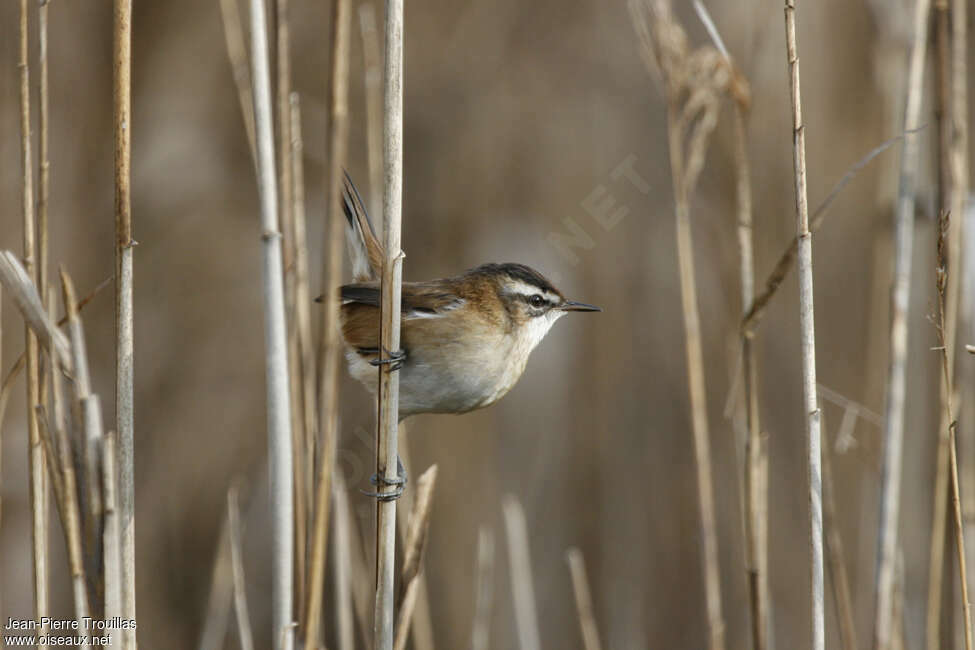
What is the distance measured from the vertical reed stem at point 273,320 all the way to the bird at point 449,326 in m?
0.80

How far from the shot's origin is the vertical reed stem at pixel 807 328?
173 centimetres

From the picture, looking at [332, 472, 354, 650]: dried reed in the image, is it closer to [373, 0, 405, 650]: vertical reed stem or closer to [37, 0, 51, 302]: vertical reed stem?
[373, 0, 405, 650]: vertical reed stem

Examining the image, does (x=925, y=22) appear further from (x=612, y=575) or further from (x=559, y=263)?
(x=612, y=575)

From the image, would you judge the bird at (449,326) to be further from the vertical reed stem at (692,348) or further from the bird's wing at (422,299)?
the vertical reed stem at (692,348)

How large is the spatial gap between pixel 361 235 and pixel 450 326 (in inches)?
15.0

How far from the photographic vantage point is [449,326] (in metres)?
2.48

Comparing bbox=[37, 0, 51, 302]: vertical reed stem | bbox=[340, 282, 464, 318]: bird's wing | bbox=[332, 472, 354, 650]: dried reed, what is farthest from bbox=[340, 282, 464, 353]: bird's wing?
bbox=[37, 0, 51, 302]: vertical reed stem

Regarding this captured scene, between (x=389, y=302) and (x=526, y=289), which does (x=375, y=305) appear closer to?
(x=526, y=289)

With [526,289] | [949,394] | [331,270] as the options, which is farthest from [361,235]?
[949,394]

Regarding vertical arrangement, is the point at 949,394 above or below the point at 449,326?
below

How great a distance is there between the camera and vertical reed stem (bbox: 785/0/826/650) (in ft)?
5.66

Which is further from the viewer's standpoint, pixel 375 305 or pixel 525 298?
pixel 525 298

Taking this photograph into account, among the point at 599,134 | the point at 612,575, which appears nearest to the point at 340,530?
the point at 612,575

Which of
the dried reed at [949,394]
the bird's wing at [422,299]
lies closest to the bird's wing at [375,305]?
the bird's wing at [422,299]
